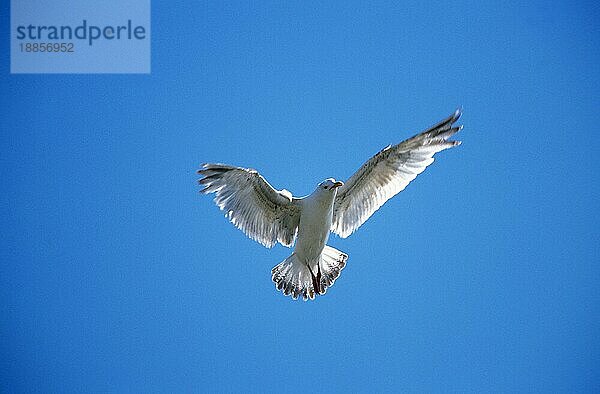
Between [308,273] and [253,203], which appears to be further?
[308,273]

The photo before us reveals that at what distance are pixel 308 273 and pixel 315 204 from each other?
836 mm

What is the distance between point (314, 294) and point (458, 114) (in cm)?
209

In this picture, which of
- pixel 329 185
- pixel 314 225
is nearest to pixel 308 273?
pixel 314 225

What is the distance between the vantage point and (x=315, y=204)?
8.16 metres

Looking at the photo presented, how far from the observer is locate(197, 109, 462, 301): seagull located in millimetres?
8086

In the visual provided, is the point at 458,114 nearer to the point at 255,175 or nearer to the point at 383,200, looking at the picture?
the point at 383,200

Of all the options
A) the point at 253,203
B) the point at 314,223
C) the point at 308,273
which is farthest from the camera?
the point at 308,273

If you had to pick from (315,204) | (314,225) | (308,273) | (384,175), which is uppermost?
(384,175)

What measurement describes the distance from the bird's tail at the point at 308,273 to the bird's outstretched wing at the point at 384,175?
9.9 inches

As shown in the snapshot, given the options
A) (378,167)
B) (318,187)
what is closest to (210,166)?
(318,187)

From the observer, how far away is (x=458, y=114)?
793 centimetres

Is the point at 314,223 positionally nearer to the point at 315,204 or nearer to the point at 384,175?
the point at 315,204

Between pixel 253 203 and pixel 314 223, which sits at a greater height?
pixel 253 203

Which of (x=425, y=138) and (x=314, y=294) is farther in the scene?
(x=314, y=294)
